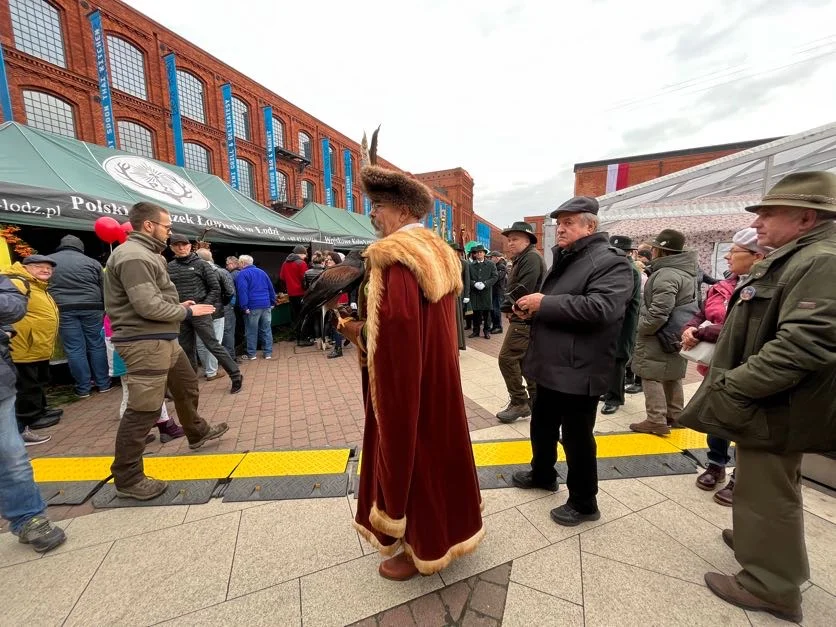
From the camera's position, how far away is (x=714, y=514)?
2.27 metres

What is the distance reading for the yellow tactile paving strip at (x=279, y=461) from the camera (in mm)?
2861

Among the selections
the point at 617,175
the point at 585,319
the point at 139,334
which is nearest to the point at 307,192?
the point at 139,334

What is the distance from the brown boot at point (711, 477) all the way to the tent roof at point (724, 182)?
7.21m

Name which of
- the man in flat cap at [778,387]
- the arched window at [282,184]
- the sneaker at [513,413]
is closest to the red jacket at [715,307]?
the man in flat cap at [778,387]

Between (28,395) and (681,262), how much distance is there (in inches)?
262

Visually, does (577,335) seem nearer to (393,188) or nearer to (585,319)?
(585,319)

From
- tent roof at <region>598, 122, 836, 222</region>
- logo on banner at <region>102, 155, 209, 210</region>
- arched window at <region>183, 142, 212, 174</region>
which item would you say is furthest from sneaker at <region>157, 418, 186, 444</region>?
arched window at <region>183, 142, 212, 174</region>

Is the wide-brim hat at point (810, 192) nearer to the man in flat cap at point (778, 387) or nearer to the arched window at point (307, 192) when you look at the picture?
the man in flat cap at point (778, 387)

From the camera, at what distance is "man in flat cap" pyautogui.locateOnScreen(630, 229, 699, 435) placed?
10.7ft

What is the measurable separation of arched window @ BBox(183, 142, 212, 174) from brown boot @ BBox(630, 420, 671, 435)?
22.1 meters

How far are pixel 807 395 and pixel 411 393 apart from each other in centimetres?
157

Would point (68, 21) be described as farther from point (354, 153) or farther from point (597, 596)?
point (597, 596)

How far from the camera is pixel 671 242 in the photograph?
329cm

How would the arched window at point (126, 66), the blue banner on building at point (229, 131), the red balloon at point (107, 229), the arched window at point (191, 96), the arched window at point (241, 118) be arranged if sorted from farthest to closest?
the arched window at point (241, 118), the blue banner on building at point (229, 131), the arched window at point (191, 96), the arched window at point (126, 66), the red balloon at point (107, 229)
